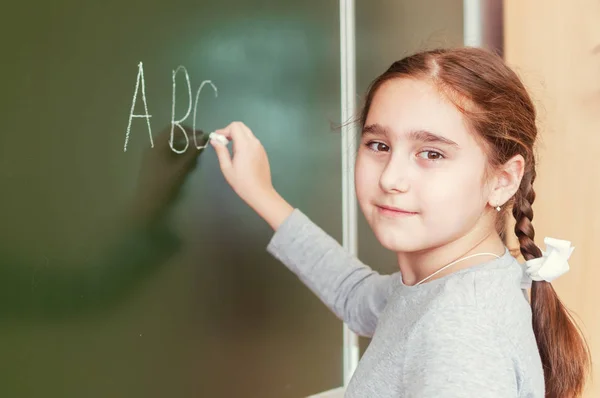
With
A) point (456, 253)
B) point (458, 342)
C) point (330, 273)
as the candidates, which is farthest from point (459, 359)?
point (330, 273)

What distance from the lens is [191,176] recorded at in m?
1.00

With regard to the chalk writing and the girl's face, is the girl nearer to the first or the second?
the girl's face

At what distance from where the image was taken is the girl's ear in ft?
2.78

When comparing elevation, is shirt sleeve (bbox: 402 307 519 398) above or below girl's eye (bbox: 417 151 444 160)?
below

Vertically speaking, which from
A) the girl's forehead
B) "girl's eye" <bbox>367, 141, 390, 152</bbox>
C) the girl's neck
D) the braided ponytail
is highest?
the girl's forehead

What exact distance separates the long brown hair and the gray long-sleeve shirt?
98 mm

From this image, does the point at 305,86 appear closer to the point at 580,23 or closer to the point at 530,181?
the point at 530,181

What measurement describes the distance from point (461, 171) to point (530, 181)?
18cm

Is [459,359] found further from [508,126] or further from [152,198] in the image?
[152,198]

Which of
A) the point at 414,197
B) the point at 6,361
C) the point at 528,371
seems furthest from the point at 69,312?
the point at 528,371

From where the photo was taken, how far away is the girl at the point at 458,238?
2.36 feet

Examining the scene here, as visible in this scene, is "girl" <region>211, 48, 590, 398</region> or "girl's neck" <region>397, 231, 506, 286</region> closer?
"girl" <region>211, 48, 590, 398</region>

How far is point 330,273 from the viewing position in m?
1.12

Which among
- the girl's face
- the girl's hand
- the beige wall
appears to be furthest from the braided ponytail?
the beige wall
